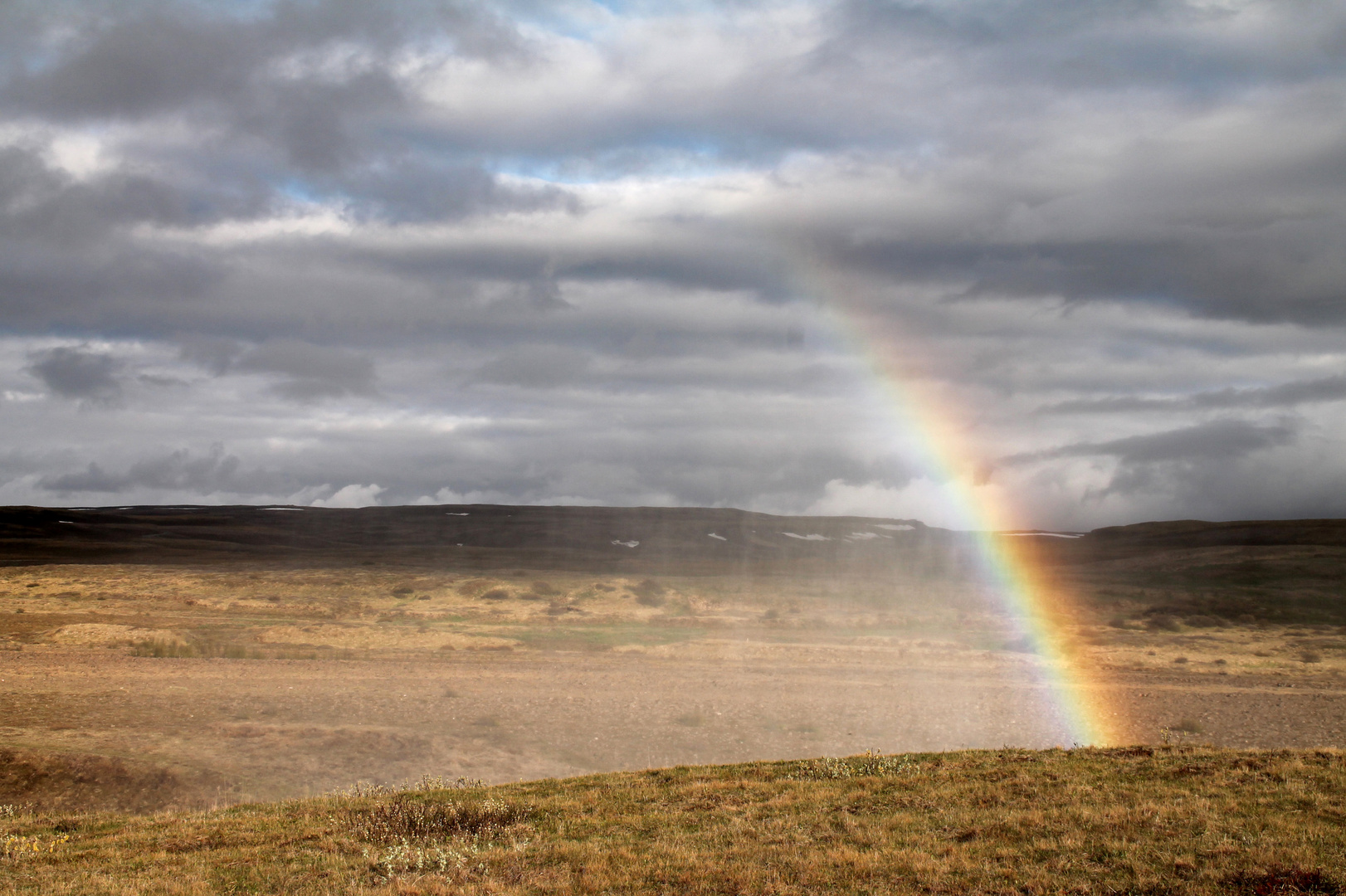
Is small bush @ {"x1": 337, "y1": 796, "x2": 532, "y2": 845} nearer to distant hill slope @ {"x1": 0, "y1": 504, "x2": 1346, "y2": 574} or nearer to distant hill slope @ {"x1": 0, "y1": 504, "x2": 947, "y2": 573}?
distant hill slope @ {"x1": 0, "y1": 504, "x2": 947, "y2": 573}

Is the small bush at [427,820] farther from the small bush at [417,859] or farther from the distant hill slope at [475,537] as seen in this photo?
the distant hill slope at [475,537]

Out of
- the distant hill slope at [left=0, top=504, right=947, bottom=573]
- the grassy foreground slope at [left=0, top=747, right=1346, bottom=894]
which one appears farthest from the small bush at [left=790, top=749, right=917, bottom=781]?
the distant hill slope at [left=0, top=504, right=947, bottom=573]

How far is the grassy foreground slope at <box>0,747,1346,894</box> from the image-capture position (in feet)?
30.1

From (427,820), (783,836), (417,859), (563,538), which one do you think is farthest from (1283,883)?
(563,538)

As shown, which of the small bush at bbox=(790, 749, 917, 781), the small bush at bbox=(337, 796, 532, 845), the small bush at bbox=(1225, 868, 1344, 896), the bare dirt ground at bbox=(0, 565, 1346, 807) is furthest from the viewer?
the bare dirt ground at bbox=(0, 565, 1346, 807)

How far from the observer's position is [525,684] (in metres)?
32.8

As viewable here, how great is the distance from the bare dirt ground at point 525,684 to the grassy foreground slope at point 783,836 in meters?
7.06

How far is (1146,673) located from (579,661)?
23.9 meters

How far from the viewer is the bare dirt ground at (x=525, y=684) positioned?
72.6 feet

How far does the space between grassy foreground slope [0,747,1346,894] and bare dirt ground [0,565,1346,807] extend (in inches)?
278

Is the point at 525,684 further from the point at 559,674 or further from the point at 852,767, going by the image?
the point at 852,767

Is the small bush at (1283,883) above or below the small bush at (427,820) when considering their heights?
above

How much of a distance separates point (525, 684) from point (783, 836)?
75.7 feet

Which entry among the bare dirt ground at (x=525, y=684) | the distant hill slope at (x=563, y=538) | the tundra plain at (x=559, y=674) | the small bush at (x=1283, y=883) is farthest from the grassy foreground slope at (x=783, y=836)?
the distant hill slope at (x=563, y=538)
